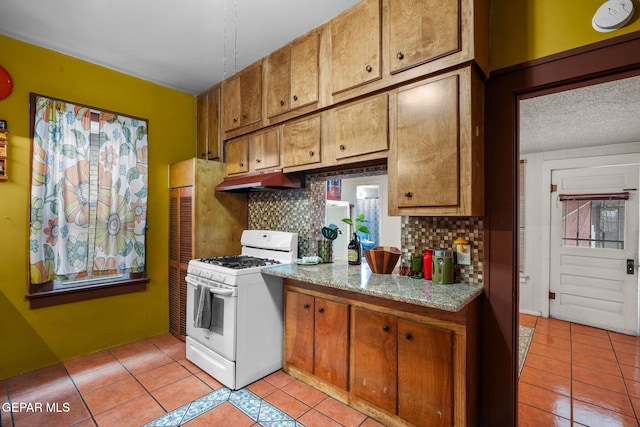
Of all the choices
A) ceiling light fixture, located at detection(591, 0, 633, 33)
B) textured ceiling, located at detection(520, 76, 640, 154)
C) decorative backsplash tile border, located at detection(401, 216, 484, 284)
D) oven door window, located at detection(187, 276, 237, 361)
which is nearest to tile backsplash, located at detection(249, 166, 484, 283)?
decorative backsplash tile border, located at detection(401, 216, 484, 284)

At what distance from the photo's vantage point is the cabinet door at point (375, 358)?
6.01 feet

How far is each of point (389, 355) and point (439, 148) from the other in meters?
1.24

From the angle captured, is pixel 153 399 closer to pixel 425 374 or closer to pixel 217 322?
pixel 217 322

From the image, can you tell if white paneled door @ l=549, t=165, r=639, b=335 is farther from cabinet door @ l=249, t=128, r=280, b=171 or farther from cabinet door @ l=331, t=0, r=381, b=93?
cabinet door @ l=249, t=128, r=280, b=171

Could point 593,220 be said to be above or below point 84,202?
below

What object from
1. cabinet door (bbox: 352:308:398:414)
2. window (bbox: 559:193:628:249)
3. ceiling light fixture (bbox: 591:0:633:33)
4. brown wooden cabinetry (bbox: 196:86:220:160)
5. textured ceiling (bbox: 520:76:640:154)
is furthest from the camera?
window (bbox: 559:193:628:249)

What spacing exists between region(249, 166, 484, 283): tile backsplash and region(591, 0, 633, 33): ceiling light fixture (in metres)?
1.10

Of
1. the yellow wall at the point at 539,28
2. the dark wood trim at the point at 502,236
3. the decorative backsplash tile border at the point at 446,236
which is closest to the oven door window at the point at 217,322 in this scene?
the decorative backsplash tile border at the point at 446,236

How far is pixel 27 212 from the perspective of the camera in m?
2.54

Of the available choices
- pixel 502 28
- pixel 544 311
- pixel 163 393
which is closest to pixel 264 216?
pixel 163 393

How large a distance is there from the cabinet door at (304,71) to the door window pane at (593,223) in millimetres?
3900

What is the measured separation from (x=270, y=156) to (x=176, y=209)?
4.25 feet

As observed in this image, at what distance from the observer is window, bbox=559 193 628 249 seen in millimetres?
3820

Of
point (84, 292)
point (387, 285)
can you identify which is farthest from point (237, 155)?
point (387, 285)
